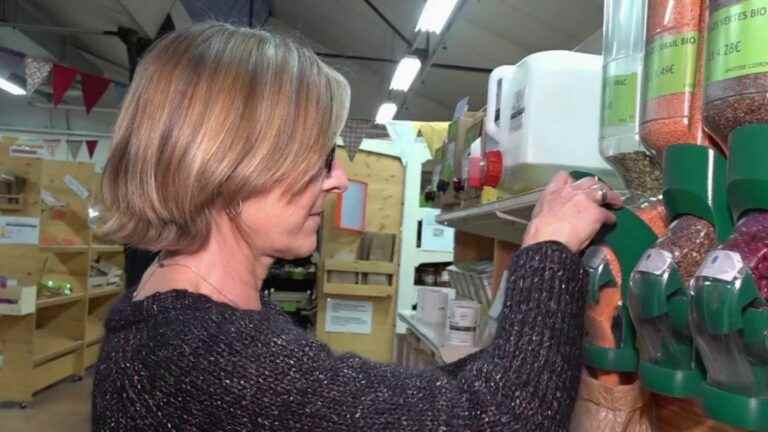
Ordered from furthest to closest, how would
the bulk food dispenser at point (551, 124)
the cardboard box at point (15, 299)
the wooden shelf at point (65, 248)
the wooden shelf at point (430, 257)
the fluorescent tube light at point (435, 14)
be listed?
the wooden shelf at point (430, 257) → the wooden shelf at point (65, 248) → the cardboard box at point (15, 299) → the fluorescent tube light at point (435, 14) → the bulk food dispenser at point (551, 124)

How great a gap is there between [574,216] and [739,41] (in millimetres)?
269

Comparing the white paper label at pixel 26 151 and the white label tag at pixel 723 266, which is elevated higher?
the white paper label at pixel 26 151

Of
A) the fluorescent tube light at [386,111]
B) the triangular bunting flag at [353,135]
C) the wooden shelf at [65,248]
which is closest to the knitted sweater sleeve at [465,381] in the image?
Answer: the triangular bunting flag at [353,135]

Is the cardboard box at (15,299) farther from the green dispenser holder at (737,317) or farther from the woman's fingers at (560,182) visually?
the green dispenser holder at (737,317)

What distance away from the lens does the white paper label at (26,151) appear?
5082mm

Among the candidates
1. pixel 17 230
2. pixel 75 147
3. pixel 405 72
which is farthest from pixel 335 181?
pixel 75 147

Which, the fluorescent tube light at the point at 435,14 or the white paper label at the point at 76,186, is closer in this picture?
the fluorescent tube light at the point at 435,14

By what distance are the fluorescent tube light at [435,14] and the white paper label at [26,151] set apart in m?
3.15

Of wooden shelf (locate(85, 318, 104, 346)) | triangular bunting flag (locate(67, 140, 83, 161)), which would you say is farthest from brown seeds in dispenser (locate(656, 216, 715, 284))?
triangular bunting flag (locate(67, 140, 83, 161))

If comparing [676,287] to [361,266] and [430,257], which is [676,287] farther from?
[430,257]

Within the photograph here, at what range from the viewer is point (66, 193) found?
5.49m

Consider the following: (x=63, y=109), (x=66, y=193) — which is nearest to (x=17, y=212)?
(x=66, y=193)

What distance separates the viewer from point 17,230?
4.92 metres

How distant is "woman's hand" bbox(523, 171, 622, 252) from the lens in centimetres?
79
